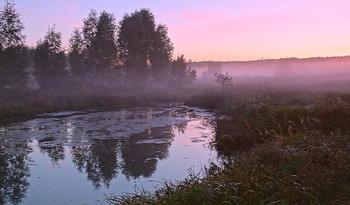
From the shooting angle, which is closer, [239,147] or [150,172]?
[150,172]

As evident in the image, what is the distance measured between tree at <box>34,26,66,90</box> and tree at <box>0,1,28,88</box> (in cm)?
698

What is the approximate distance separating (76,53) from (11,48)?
36.8 ft

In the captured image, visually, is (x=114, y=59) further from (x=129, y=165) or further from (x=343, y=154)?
(x=343, y=154)

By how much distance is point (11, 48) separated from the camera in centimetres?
3166

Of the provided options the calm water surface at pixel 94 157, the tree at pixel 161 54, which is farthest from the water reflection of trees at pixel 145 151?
the tree at pixel 161 54

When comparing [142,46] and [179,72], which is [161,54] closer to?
[142,46]

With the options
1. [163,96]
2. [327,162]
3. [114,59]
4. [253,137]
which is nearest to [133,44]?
[114,59]

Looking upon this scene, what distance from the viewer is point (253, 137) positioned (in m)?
11.2

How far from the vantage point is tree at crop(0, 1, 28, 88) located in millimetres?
30906

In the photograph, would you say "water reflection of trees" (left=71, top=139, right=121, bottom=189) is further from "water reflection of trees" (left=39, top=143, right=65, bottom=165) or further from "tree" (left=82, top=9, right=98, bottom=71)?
"tree" (left=82, top=9, right=98, bottom=71)

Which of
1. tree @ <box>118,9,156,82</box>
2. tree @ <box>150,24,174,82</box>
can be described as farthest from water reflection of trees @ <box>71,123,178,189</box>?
tree @ <box>150,24,174,82</box>

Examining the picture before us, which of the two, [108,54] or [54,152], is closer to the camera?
[54,152]

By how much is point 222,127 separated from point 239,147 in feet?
10.4

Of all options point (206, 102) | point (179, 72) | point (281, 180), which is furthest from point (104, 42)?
point (281, 180)
